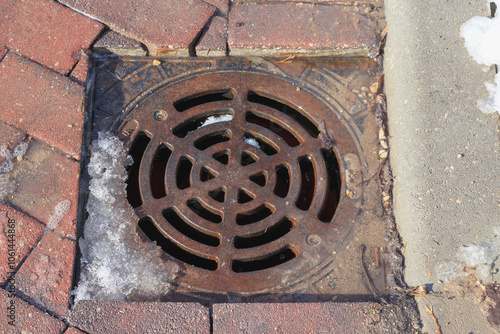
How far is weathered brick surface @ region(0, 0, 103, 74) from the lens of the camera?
2160 millimetres

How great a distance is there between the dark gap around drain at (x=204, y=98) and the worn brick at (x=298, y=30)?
237 mm

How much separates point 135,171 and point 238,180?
642 millimetres

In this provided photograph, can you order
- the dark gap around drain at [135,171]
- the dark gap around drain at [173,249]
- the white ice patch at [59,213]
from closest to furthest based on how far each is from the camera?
the white ice patch at [59,213] → the dark gap around drain at [173,249] → the dark gap around drain at [135,171]

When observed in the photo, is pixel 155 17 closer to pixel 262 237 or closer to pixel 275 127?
pixel 275 127

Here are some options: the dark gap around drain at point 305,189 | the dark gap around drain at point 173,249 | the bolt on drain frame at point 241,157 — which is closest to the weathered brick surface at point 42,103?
the bolt on drain frame at point 241,157

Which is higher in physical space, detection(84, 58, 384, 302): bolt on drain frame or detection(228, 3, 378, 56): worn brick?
detection(228, 3, 378, 56): worn brick

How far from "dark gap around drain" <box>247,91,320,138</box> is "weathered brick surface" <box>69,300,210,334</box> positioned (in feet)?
3.93

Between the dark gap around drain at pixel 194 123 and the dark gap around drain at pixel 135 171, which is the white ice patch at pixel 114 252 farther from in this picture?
the dark gap around drain at pixel 194 123

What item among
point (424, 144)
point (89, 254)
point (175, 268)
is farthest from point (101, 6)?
point (424, 144)

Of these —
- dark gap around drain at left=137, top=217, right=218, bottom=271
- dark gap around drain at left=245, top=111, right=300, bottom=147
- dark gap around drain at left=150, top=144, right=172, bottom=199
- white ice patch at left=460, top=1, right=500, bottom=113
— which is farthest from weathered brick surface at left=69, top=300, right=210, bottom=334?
white ice patch at left=460, top=1, right=500, bottom=113

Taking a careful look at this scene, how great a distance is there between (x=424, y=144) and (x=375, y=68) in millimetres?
566

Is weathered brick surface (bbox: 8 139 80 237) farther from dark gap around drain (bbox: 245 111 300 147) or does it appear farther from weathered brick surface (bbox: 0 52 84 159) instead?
dark gap around drain (bbox: 245 111 300 147)

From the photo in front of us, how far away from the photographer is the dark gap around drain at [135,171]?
7.38 ft

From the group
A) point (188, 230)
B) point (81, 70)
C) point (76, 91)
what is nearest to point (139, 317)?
point (188, 230)
